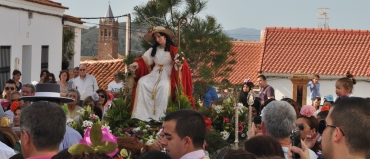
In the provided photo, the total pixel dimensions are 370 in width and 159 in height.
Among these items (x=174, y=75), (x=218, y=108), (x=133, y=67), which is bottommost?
(x=218, y=108)

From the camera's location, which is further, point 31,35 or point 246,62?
point 246,62

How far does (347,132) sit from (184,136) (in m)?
1.62

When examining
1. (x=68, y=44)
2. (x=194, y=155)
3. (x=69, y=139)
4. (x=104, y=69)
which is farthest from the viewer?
(x=104, y=69)

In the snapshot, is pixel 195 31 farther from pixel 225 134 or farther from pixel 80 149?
pixel 80 149

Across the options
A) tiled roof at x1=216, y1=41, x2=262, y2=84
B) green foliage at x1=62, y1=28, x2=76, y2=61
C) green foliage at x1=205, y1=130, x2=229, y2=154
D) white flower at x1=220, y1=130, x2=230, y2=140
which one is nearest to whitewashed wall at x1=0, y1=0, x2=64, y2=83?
green foliage at x1=62, y1=28, x2=76, y2=61

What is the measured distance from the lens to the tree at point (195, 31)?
20.7 meters

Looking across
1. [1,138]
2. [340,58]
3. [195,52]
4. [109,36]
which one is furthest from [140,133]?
[109,36]

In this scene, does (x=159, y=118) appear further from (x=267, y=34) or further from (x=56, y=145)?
(x=267, y=34)

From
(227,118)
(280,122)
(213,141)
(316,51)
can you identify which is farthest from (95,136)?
(316,51)

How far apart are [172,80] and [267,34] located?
3236 cm

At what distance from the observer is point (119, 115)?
40.5 ft

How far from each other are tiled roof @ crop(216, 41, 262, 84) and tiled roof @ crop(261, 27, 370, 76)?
54.4 inches

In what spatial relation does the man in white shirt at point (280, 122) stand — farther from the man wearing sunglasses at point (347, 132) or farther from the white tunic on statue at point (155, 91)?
the white tunic on statue at point (155, 91)

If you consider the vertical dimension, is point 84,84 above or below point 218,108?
above
